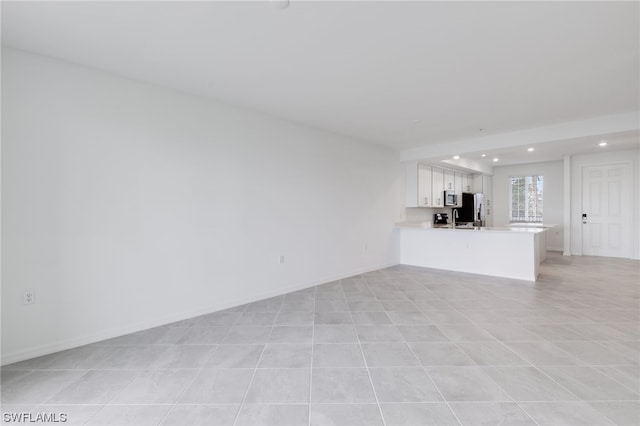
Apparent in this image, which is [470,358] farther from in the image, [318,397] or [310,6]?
[310,6]

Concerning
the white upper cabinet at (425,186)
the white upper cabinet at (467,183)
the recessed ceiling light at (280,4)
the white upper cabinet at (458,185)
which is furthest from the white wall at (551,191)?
the recessed ceiling light at (280,4)

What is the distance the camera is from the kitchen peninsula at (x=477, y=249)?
4672 millimetres

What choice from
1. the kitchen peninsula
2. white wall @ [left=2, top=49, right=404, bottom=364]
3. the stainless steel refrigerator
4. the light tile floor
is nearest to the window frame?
the stainless steel refrigerator

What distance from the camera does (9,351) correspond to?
7.34ft

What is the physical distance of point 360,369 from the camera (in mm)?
2113

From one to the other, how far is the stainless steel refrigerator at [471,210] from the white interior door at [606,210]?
7.58 ft

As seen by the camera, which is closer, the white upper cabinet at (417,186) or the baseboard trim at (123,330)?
the baseboard trim at (123,330)

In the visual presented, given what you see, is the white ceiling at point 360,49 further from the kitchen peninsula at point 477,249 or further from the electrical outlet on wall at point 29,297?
the kitchen peninsula at point 477,249

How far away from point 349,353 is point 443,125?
369 centimetres

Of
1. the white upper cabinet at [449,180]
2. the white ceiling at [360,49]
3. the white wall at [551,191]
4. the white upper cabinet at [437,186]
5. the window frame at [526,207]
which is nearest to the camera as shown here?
the white ceiling at [360,49]

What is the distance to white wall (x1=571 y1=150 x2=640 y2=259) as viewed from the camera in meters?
6.16

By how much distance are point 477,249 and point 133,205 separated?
5470 mm

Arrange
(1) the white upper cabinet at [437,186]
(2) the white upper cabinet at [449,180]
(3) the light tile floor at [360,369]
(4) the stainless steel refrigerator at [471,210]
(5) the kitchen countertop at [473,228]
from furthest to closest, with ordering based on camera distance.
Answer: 1. (4) the stainless steel refrigerator at [471,210]
2. (2) the white upper cabinet at [449,180]
3. (1) the white upper cabinet at [437,186]
4. (5) the kitchen countertop at [473,228]
5. (3) the light tile floor at [360,369]

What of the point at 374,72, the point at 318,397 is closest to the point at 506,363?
the point at 318,397
